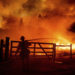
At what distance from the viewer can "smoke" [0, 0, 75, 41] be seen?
15859 millimetres

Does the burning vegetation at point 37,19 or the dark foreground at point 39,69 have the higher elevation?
the burning vegetation at point 37,19

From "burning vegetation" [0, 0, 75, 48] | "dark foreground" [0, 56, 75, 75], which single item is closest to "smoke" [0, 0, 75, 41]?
"burning vegetation" [0, 0, 75, 48]

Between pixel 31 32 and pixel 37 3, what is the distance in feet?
14.3

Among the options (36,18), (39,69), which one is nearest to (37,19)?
(36,18)

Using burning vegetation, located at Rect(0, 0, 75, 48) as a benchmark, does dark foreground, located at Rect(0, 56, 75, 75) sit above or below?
below

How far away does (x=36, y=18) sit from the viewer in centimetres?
1712

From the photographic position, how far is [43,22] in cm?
1647

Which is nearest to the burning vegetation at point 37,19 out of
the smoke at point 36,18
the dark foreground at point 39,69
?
the smoke at point 36,18

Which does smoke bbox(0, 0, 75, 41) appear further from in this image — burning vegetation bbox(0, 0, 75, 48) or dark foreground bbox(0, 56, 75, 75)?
dark foreground bbox(0, 56, 75, 75)

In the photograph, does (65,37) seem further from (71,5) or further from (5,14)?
(5,14)

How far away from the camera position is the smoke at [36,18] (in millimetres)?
15859

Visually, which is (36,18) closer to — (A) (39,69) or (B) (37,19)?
(B) (37,19)

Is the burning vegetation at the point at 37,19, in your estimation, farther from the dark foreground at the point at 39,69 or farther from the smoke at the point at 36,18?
the dark foreground at the point at 39,69

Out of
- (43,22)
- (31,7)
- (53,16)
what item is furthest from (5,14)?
(53,16)
